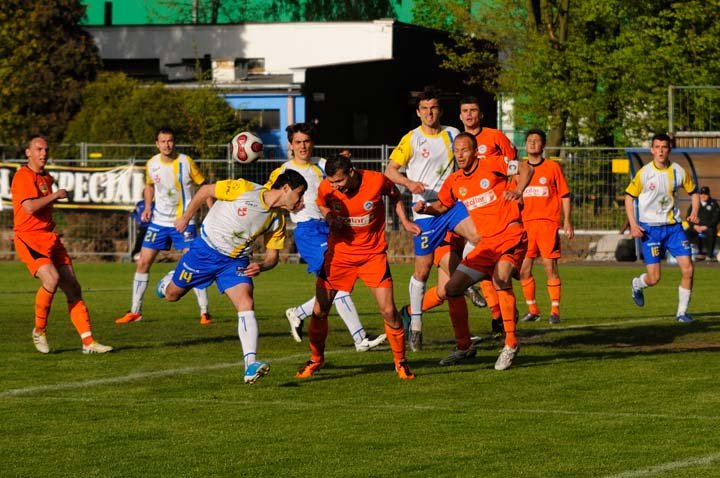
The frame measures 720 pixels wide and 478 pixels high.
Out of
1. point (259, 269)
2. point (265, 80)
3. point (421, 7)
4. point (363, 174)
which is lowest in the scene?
point (259, 269)

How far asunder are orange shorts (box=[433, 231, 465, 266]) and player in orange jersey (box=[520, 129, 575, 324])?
3.50m

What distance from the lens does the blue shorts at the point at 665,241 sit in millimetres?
17422

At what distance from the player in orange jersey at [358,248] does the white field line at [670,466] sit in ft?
13.0

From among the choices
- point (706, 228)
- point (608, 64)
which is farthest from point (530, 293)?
point (608, 64)

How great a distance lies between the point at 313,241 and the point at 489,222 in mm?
2672

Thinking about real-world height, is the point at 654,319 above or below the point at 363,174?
below

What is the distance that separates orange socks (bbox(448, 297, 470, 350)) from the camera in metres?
13.5

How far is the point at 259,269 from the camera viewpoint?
12336 mm

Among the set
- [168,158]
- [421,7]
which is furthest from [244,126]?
[168,158]

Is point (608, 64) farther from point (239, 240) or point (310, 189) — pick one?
point (239, 240)

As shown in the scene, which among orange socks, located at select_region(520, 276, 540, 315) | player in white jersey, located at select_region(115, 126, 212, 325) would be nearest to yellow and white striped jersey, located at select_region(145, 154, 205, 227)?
player in white jersey, located at select_region(115, 126, 212, 325)

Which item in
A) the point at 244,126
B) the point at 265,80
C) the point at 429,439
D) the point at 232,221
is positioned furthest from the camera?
the point at 265,80

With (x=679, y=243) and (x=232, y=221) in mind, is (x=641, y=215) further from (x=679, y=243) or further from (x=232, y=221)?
(x=232, y=221)

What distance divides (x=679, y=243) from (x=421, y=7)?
45.4 meters
